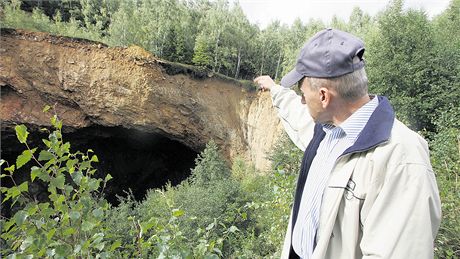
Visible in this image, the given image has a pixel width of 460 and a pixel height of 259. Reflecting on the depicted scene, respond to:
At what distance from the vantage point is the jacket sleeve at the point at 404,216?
1.05 metres

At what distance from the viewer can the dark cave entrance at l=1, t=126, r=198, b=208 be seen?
14.0 m

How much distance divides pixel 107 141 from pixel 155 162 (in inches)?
119

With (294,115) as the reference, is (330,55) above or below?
above

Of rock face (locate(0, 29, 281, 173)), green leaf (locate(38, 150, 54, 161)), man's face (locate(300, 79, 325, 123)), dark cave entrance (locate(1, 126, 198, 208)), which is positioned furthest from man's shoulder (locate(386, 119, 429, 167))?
dark cave entrance (locate(1, 126, 198, 208))

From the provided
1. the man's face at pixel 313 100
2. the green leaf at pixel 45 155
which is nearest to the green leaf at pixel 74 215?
the green leaf at pixel 45 155

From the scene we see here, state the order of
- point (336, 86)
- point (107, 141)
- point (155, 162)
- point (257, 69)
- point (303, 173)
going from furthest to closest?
point (257, 69) → point (155, 162) → point (107, 141) → point (303, 173) → point (336, 86)

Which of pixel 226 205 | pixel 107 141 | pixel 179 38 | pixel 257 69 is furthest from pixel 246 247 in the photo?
pixel 257 69

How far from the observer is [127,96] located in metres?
13.5

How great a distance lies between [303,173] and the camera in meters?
1.65

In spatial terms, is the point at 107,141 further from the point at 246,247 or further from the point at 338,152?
the point at 338,152

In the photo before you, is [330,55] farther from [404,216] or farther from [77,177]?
[77,177]

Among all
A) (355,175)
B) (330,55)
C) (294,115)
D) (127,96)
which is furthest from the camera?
(127,96)

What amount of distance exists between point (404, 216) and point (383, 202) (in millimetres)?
72

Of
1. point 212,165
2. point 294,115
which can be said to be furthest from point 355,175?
point 212,165
